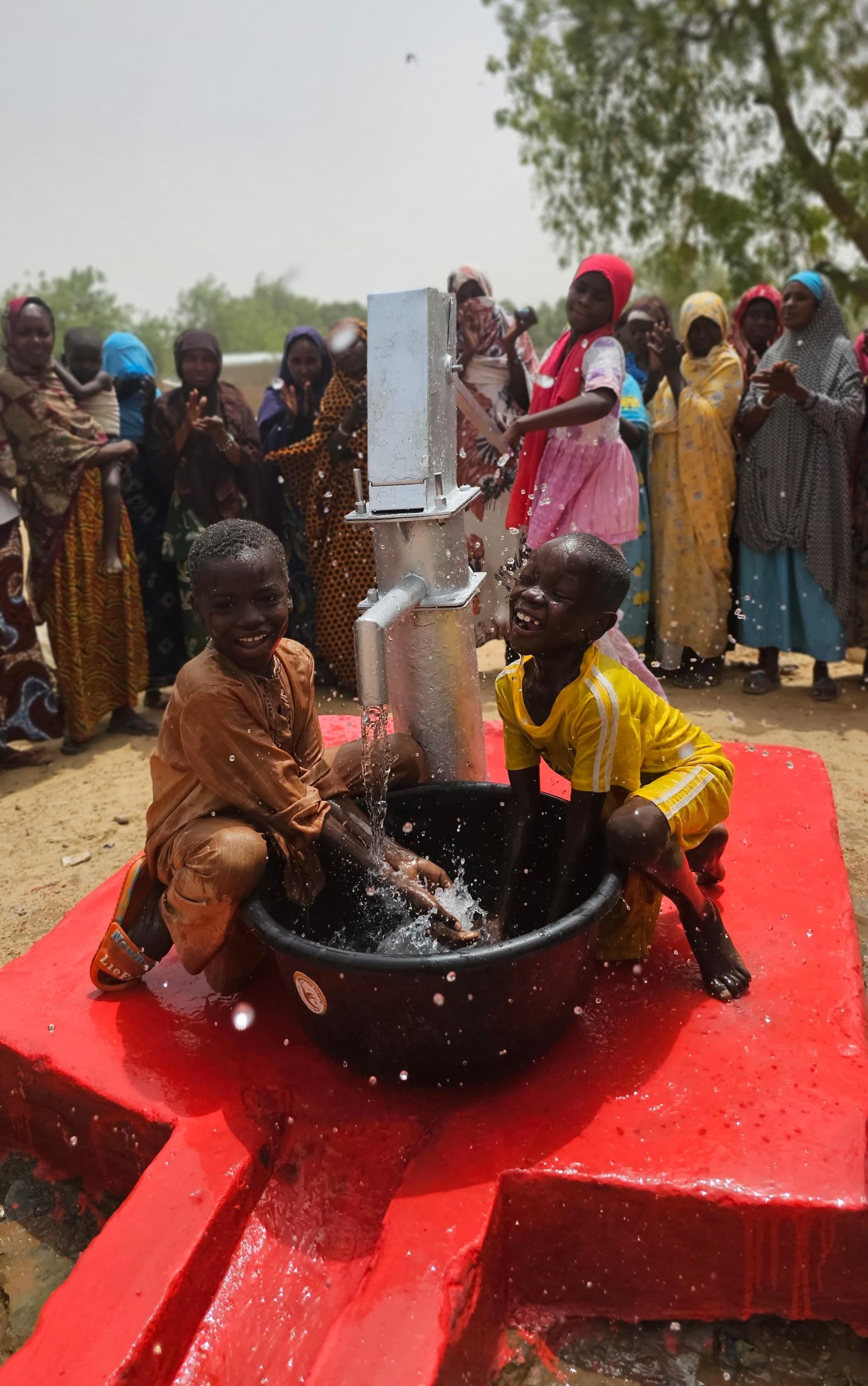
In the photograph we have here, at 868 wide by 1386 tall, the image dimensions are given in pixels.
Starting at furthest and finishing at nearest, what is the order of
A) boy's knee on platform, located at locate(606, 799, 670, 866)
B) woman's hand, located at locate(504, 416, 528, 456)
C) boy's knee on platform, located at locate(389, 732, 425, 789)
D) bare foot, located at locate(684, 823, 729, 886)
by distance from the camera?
1. woman's hand, located at locate(504, 416, 528, 456)
2. boy's knee on platform, located at locate(389, 732, 425, 789)
3. bare foot, located at locate(684, 823, 729, 886)
4. boy's knee on platform, located at locate(606, 799, 670, 866)

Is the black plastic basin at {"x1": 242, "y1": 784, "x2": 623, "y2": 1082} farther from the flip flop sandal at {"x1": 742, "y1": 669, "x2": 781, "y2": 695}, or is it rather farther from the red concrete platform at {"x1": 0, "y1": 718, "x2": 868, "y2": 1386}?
the flip flop sandal at {"x1": 742, "y1": 669, "x2": 781, "y2": 695}

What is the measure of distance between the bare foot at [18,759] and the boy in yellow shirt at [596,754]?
10.5 ft

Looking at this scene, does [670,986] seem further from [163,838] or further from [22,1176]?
[22,1176]

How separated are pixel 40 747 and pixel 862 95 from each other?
45.4 feet

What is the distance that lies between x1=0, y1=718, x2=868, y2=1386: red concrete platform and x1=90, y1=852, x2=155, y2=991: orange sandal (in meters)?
0.07

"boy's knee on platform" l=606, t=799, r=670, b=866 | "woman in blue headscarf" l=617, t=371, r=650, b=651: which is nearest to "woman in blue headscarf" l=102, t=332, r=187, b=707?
"woman in blue headscarf" l=617, t=371, r=650, b=651

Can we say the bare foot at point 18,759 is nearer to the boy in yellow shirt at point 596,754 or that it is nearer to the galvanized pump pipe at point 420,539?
the galvanized pump pipe at point 420,539

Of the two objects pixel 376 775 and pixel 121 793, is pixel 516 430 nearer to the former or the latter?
pixel 376 775

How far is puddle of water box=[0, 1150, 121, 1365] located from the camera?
1746mm

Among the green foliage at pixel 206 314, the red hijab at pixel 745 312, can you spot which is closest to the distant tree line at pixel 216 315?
the green foliage at pixel 206 314

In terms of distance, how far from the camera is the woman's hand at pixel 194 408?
474cm

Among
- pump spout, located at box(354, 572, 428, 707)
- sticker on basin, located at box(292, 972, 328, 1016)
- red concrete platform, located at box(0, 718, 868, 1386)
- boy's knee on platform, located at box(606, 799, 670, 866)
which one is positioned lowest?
red concrete platform, located at box(0, 718, 868, 1386)

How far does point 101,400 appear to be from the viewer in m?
4.84

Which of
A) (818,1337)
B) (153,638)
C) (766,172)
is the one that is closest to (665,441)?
(153,638)
